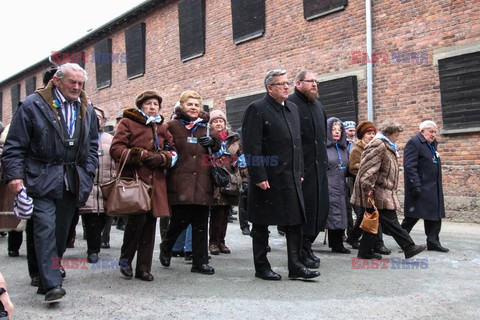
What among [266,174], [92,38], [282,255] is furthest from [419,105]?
[92,38]

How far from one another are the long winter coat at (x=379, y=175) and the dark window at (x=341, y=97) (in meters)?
5.83

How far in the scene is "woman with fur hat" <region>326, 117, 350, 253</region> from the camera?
688cm

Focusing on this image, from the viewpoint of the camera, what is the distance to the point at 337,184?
23.4 feet

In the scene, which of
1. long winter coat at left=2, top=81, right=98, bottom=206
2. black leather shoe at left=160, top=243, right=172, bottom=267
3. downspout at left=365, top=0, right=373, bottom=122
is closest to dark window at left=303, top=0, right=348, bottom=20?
downspout at left=365, top=0, right=373, bottom=122

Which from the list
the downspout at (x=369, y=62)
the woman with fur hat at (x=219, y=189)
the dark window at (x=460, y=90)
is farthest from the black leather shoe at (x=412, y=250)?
the downspout at (x=369, y=62)

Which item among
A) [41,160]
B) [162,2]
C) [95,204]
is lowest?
[95,204]

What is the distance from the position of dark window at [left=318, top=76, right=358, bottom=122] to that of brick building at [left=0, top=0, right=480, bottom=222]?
24mm

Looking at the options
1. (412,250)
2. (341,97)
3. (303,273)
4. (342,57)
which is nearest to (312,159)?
(303,273)

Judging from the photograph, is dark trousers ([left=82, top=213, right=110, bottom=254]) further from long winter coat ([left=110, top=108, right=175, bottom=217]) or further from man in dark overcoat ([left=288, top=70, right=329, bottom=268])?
man in dark overcoat ([left=288, top=70, right=329, bottom=268])

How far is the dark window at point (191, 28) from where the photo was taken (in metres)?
16.8

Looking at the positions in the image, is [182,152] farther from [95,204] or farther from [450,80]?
[450,80]

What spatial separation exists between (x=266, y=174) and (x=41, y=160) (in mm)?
2081

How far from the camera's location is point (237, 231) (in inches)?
371

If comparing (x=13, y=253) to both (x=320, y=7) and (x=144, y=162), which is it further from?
(x=320, y=7)
